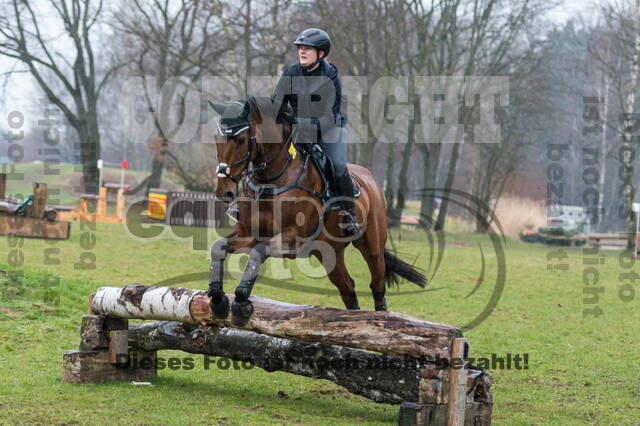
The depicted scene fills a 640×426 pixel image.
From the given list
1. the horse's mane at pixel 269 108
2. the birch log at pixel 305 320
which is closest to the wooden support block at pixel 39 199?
the birch log at pixel 305 320

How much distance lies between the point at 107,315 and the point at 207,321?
52.5 inches

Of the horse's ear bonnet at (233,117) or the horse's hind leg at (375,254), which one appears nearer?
the horse's ear bonnet at (233,117)

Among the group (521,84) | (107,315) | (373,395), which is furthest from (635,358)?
(521,84)

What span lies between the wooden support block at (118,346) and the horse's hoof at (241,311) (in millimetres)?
1661

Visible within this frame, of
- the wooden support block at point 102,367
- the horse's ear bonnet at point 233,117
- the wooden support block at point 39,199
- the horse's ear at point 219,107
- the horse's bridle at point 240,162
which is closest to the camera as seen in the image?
the horse's bridle at point 240,162

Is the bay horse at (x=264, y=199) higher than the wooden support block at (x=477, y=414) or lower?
higher

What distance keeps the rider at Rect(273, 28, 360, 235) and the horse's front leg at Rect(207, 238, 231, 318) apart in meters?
1.36

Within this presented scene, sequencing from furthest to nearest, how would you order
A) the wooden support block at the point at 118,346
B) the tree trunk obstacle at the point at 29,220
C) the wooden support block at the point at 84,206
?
the wooden support block at the point at 84,206, the tree trunk obstacle at the point at 29,220, the wooden support block at the point at 118,346

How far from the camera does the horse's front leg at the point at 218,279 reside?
212 inches

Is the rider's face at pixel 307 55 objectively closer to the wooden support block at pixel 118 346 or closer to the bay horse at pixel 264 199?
the bay horse at pixel 264 199

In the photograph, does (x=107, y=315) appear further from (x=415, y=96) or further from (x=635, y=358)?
(x=415, y=96)

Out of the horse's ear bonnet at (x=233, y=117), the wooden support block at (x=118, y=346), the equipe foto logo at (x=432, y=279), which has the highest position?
the horse's ear bonnet at (x=233, y=117)

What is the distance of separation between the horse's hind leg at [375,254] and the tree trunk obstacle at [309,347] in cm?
149

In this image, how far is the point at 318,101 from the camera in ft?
20.2
